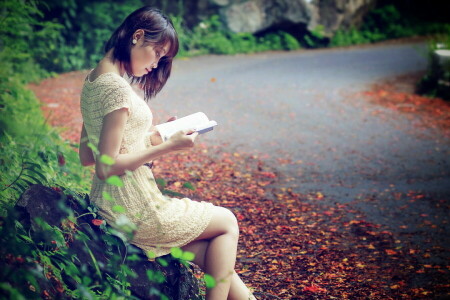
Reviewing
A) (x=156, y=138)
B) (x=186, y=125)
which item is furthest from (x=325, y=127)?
(x=186, y=125)

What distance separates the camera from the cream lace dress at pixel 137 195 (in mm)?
2500

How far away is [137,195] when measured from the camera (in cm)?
252

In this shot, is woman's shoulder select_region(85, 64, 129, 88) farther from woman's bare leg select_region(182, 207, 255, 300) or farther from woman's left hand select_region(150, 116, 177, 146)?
woman's bare leg select_region(182, 207, 255, 300)

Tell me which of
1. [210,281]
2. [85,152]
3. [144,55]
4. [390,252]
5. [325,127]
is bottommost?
[325,127]

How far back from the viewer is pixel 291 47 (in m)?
15.8

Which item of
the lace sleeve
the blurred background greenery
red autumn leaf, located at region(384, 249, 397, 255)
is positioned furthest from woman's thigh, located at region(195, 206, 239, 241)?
red autumn leaf, located at region(384, 249, 397, 255)

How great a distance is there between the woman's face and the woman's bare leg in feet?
2.80

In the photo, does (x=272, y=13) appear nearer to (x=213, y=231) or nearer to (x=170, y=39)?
(x=170, y=39)

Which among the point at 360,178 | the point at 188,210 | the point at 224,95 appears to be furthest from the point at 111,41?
A: the point at 224,95

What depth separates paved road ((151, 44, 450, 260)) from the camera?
5605 millimetres

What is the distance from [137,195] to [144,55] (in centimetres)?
73

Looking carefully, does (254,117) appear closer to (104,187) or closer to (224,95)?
(224,95)

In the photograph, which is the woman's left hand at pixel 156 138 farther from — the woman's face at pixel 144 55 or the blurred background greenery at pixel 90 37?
the blurred background greenery at pixel 90 37

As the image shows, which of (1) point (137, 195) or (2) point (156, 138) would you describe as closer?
(1) point (137, 195)
